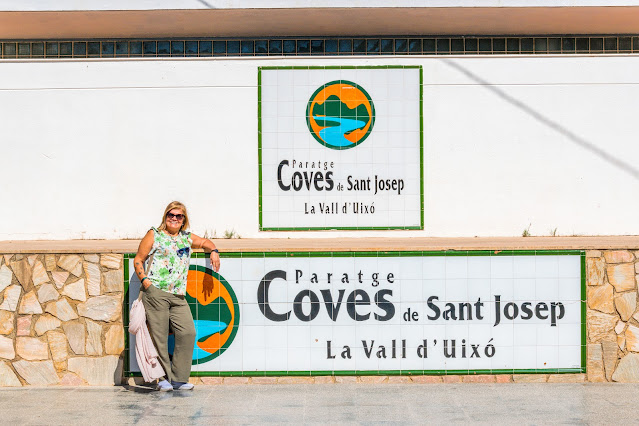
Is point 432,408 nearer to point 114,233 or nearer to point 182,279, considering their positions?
point 182,279

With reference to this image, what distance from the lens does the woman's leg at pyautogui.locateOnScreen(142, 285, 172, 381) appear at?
26.6 ft

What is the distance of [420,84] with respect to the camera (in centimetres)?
1062

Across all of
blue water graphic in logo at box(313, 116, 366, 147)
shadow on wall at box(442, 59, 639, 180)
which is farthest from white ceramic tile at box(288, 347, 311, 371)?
shadow on wall at box(442, 59, 639, 180)

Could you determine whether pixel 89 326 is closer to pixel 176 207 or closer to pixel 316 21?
pixel 176 207

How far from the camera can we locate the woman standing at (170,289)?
8102mm

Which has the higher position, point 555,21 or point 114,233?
point 555,21

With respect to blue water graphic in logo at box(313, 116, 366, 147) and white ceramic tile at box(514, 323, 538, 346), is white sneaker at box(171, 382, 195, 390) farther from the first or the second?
blue water graphic in logo at box(313, 116, 366, 147)

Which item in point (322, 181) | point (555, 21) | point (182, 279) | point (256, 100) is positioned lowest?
point (182, 279)

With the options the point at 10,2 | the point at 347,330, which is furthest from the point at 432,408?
the point at 10,2

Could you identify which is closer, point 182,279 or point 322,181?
point 182,279

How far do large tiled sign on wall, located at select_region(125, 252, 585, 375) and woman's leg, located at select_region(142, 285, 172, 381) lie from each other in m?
0.44

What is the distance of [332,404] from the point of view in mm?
7734

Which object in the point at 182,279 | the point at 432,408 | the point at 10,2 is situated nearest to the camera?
the point at 432,408

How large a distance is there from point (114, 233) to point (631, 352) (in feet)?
20.7
